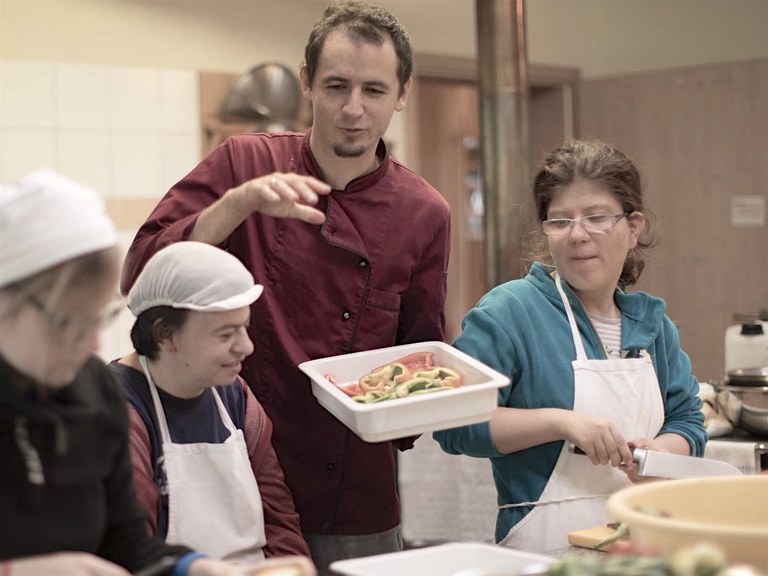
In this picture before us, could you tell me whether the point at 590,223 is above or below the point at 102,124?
below

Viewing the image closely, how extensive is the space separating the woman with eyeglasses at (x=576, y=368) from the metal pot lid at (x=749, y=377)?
67 centimetres

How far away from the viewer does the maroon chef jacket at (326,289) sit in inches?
88.7

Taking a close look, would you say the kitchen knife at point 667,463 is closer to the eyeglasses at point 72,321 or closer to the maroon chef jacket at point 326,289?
the maroon chef jacket at point 326,289

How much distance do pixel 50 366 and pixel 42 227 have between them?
0.18 metres

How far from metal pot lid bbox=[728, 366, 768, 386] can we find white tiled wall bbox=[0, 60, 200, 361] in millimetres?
2511

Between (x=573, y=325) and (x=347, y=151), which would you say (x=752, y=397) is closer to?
(x=573, y=325)

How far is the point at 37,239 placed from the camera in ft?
4.35

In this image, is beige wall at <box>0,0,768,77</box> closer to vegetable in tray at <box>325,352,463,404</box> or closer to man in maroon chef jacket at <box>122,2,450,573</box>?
man in maroon chef jacket at <box>122,2,450,573</box>

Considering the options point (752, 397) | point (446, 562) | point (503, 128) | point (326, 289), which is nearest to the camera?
point (446, 562)

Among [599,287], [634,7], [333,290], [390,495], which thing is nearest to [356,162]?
[333,290]

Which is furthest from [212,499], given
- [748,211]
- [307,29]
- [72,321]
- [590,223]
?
[748,211]

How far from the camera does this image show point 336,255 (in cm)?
226

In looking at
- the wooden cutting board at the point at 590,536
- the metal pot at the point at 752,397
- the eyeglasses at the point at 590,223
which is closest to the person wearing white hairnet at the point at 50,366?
the wooden cutting board at the point at 590,536

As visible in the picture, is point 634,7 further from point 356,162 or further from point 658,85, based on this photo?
point 356,162
